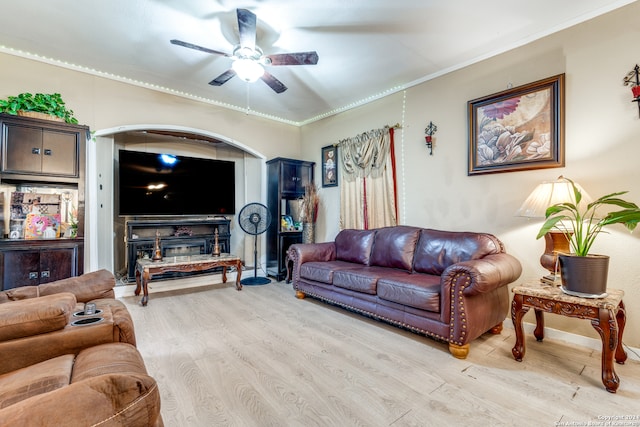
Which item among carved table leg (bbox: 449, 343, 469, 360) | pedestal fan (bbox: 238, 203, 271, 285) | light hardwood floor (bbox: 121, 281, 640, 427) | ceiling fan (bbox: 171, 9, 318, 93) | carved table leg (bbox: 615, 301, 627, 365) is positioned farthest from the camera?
pedestal fan (bbox: 238, 203, 271, 285)

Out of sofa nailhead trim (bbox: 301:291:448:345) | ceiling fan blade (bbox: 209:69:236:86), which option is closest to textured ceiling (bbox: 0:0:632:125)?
ceiling fan blade (bbox: 209:69:236:86)

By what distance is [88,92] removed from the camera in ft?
11.6

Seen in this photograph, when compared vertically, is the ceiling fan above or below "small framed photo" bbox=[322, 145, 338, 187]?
above

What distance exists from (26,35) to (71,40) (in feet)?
Result: 1.25

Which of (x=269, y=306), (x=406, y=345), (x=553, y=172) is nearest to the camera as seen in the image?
(x=406, y=345)

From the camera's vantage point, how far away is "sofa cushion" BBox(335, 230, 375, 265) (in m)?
3.63

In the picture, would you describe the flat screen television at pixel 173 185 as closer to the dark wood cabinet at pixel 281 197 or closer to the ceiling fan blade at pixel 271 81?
the dark wood cabinet at pixel 281 197

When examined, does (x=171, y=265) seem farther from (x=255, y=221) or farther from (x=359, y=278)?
(x=359, y=278)

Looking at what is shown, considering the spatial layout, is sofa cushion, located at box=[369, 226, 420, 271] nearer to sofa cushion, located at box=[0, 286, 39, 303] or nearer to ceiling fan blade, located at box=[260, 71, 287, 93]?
ceiling fan blade, located at box=[260, 71, 287, 93]

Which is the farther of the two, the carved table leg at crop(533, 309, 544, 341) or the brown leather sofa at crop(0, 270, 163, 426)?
the carved table leg at crop(533, 309, 544, 341)

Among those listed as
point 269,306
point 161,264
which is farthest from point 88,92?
point 269,306

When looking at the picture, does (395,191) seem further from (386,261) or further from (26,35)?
(26,35)

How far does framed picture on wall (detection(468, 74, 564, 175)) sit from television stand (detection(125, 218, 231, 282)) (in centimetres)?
381

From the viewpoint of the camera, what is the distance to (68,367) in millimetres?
1181
